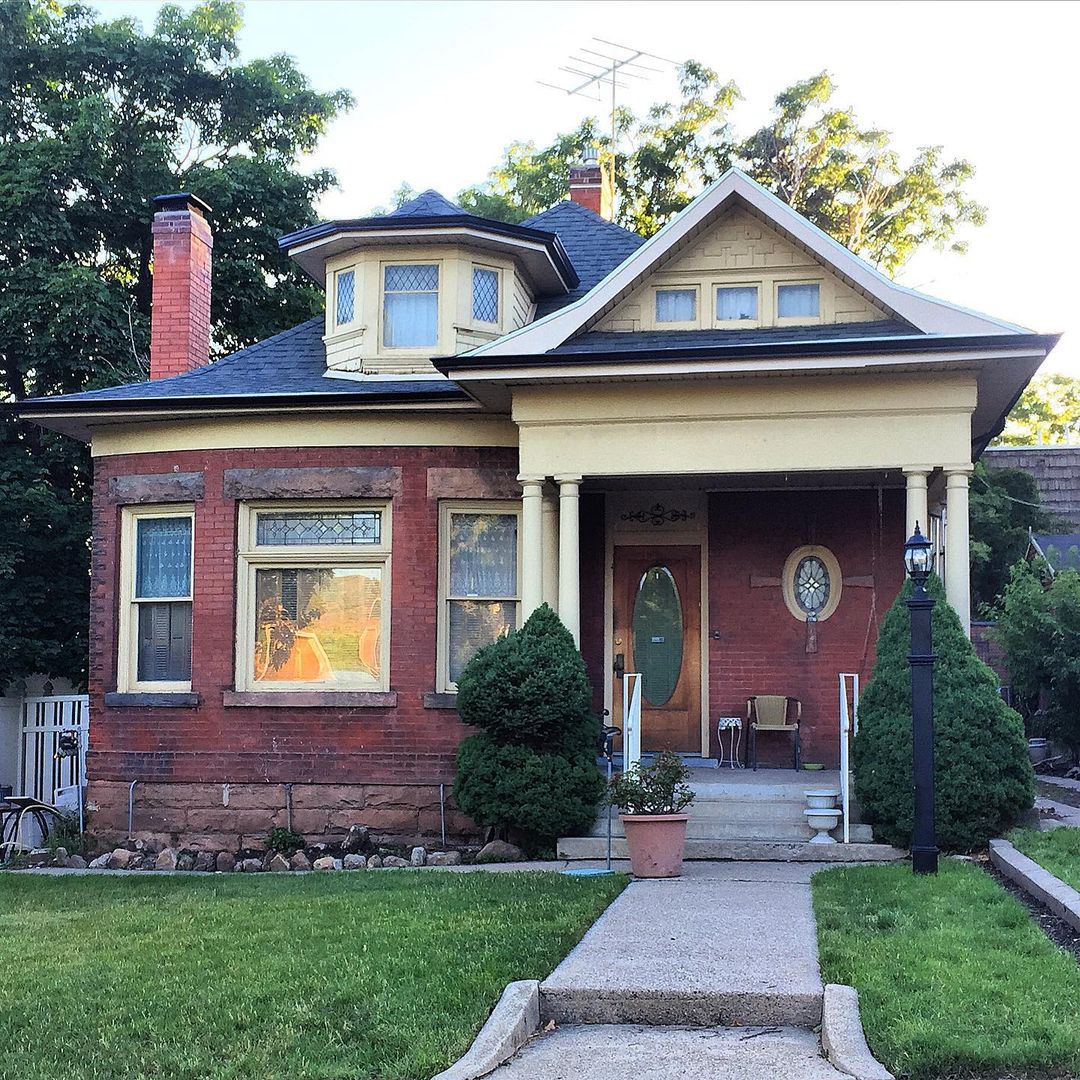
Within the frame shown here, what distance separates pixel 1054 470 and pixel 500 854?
18.6m

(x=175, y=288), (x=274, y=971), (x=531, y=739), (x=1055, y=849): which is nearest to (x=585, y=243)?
(x=175, y=288)

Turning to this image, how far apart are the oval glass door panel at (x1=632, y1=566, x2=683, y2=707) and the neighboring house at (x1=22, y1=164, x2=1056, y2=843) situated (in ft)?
0.10

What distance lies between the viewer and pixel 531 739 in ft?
37.5

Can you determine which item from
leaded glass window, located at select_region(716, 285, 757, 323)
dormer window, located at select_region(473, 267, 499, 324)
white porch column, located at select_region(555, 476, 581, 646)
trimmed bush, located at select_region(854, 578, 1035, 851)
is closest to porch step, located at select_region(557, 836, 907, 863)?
trimmed bush, located at select_region(854, 578, 1035, 851)

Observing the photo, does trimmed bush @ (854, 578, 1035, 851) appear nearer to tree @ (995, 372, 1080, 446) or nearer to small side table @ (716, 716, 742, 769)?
small side table @ (716, 716, 742, 769)

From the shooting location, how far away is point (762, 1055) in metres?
5.84

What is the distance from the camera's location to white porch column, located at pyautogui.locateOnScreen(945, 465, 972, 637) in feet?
37.3

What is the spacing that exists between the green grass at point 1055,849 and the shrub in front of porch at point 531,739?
11.1 ft

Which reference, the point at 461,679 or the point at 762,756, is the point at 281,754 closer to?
the point at 461,679

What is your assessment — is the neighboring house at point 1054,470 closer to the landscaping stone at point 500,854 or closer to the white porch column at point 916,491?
the white porch column at point 916,491

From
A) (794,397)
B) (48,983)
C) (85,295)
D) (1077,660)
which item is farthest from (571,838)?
(85,295)

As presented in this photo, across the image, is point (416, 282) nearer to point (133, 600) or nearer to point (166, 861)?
point (133, 600)

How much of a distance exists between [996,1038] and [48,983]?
15.2 ft

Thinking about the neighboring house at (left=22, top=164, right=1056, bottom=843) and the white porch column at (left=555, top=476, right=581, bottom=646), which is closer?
the neighboring house at (left=22, top=164, right=1056, bottom=843)
